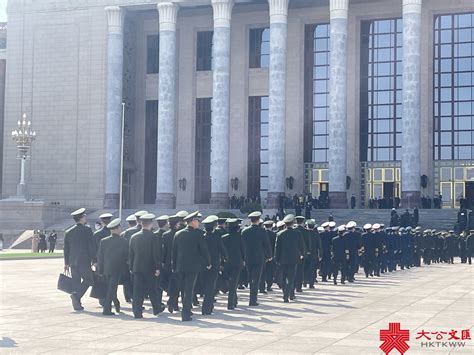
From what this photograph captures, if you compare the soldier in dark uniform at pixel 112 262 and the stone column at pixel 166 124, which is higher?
the stone column at pixel 166 124

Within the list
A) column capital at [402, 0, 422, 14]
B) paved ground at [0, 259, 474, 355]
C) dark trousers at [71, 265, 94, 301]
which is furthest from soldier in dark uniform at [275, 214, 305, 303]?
column capital at [402, 0, 422, 14]

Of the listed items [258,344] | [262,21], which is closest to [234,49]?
[262,21]

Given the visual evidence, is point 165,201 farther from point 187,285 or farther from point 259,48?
point 187,285

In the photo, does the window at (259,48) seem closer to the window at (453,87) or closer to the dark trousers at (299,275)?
the window at (453,87)

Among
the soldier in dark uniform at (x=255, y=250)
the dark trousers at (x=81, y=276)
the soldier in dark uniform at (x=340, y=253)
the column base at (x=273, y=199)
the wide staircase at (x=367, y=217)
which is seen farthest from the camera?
the column base at (x=273, y=199)

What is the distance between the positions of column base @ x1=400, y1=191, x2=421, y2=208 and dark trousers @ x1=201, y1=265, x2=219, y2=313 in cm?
3725

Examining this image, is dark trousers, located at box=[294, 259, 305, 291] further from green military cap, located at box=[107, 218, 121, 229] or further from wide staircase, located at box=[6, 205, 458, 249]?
wide staircase, located at box=[6, 205, 458, 249]

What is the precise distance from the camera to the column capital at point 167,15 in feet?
186

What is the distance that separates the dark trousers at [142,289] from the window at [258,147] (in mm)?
44488

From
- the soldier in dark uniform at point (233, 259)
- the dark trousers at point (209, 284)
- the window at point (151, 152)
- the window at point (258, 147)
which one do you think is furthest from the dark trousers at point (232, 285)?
the window at point (151, 152)

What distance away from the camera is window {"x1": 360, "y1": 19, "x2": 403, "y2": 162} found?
57.6 meters

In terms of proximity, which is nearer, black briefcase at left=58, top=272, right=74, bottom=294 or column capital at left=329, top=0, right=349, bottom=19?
black briefcase at left=58, top=272, right=74, bottom=294

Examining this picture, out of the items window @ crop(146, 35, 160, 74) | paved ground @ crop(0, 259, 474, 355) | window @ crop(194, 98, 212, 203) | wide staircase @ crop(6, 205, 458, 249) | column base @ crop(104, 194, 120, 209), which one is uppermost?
window @ crop(146, 35, 160, 74)

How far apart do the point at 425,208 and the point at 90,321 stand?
132 feet
